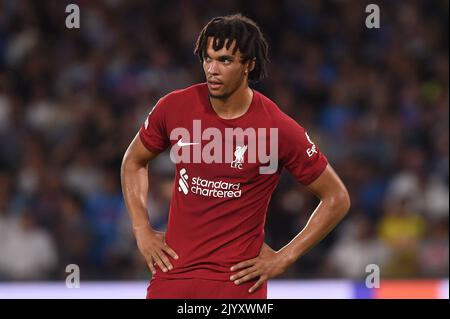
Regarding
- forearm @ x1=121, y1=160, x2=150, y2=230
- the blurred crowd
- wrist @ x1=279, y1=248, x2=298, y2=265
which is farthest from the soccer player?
the blurred crowd

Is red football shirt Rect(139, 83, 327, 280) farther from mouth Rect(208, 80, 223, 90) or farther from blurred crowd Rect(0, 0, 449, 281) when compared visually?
blurred crowd Rect(0, 0, 449, 281)

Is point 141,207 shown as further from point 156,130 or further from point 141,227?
point 156,130

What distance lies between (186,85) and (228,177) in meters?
4.92

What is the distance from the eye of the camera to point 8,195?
26.6ft

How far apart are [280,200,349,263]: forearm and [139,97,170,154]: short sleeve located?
72 cm

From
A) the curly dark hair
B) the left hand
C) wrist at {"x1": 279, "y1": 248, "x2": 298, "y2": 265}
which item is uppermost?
the curly dark hair

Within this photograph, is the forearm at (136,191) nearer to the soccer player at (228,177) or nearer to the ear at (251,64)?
the soccer player at (228,177)

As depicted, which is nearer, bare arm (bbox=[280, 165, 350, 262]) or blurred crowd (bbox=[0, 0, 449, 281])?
bare arm (bbox=[280, 165, 350, 262])

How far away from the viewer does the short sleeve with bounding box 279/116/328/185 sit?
4.34 metres

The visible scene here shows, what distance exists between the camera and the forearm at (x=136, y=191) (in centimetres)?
455

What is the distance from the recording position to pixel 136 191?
15.0 ft

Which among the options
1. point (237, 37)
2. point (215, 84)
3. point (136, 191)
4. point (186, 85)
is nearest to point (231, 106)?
point (215, 84)

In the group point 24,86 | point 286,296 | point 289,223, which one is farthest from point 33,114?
point 286,296
